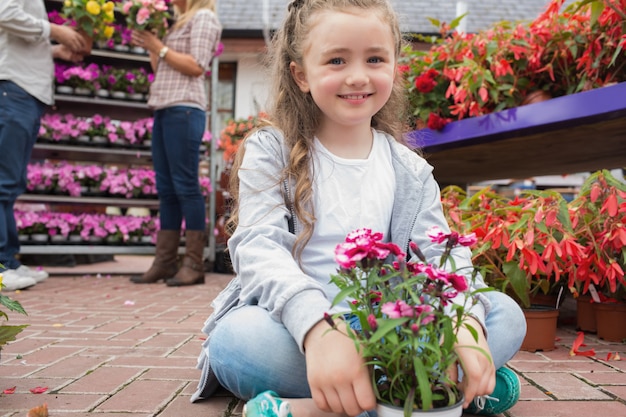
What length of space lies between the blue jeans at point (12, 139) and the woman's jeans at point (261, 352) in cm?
293

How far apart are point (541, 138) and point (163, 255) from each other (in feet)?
9.38

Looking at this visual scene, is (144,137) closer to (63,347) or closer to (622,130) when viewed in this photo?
(63,347)

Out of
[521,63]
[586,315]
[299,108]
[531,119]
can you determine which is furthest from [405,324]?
[521,63]

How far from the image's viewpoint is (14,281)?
13.0 feet

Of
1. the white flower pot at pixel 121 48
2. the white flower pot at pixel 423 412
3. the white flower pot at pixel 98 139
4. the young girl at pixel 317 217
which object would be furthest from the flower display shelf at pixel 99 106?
the white flower pot at pixel 423 412

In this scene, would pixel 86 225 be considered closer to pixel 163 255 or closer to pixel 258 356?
pixel 163 255

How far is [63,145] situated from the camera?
5.33 metres

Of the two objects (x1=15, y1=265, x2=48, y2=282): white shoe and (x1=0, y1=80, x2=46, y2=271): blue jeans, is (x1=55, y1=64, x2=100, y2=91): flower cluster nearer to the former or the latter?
(x1=0, y1=80, x2=46, y2=271): blue jeans

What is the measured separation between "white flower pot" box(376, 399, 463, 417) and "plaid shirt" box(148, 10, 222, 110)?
3.35 metres

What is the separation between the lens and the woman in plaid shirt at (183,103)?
411 centimetres

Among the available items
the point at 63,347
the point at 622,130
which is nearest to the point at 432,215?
the point at 63,347

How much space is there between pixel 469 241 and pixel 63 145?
492 centimetres

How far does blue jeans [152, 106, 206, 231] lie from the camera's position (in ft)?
13.5

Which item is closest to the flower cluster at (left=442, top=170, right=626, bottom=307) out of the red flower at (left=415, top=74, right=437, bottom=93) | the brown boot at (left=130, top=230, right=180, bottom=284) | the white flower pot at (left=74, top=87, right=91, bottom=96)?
the red flower at (left=415, top=74, right=437, bottom=93)
